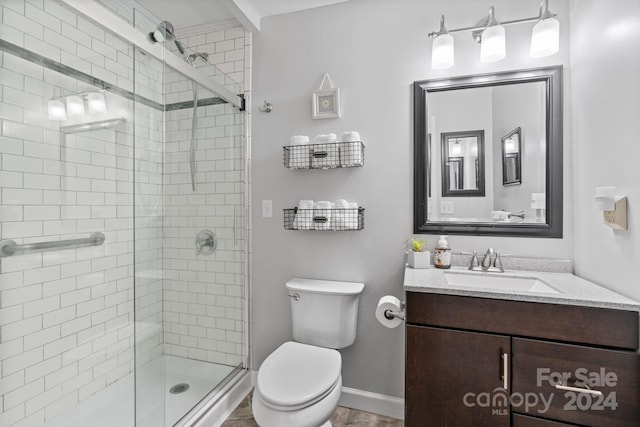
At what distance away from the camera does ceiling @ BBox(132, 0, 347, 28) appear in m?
1.81

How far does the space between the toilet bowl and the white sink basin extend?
0.70 m

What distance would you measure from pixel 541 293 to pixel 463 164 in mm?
756

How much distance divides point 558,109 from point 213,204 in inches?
76.7

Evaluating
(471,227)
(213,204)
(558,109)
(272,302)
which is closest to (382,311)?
(471,227)

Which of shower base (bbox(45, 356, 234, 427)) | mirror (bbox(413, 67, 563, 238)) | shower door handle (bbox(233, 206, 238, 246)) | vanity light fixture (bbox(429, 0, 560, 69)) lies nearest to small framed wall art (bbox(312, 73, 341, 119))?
mirror (bbox(413, 67, 563, 238))

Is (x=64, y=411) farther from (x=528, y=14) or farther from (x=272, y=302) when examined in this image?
(x=528, y=14)

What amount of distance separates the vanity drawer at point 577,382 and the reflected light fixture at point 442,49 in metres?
1.32

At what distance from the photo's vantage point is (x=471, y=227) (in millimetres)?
1588

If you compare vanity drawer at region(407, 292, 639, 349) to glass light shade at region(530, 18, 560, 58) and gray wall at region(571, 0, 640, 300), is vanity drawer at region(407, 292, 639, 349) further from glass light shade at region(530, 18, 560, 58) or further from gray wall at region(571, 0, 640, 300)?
glass light shade at region(530, 18, 560, 58)

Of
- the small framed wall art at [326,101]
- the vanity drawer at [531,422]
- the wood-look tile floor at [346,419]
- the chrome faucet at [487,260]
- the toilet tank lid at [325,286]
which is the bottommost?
the wood-look tile floor at [346,419]

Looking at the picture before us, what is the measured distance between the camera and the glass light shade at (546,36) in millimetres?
1346

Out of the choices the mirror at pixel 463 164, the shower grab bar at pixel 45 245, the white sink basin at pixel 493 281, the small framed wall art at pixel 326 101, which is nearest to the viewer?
the shower grab bar at pixel 45 245

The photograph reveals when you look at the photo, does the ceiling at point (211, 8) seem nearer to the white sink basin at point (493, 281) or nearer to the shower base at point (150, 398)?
the white sink basin at point (493, 281)

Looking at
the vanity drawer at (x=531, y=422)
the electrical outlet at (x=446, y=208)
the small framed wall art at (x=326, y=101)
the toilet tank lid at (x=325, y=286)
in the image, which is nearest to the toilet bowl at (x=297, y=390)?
the toilet tank lid at (x=325, y=286)
